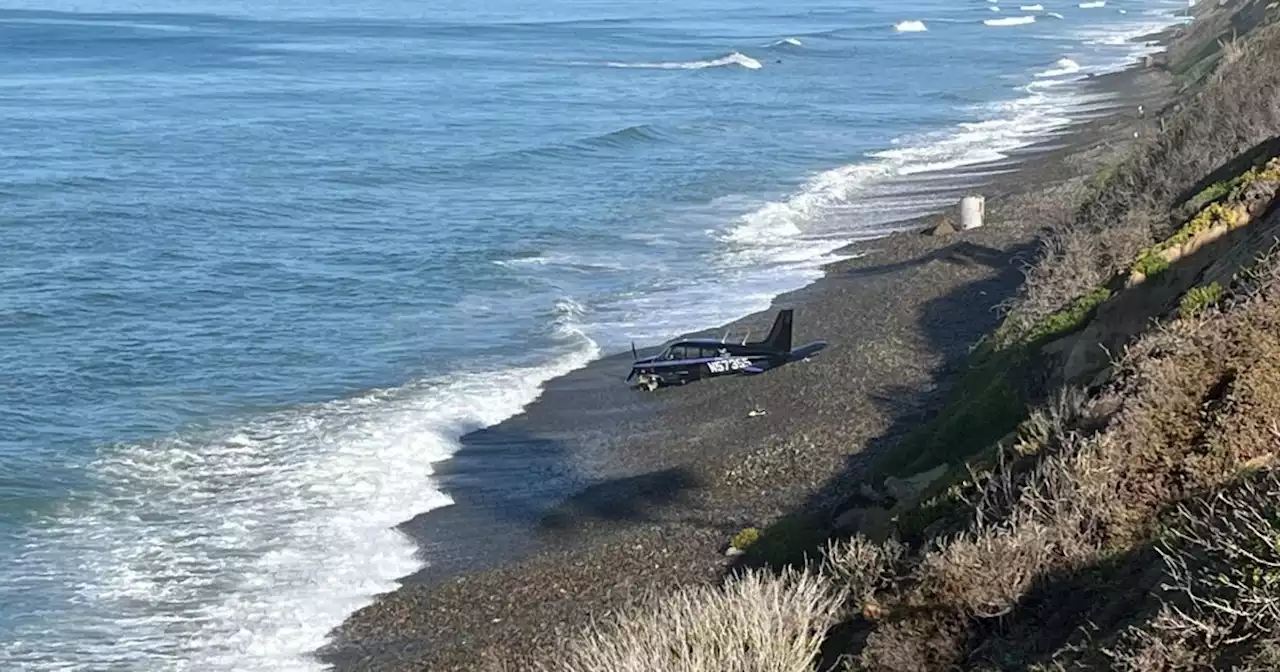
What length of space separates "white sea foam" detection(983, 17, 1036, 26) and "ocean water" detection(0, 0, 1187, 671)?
3878 cm

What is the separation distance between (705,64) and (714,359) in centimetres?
7257

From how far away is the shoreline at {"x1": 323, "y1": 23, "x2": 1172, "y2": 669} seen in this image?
672 inches

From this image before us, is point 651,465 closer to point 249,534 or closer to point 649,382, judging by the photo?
point 649,382

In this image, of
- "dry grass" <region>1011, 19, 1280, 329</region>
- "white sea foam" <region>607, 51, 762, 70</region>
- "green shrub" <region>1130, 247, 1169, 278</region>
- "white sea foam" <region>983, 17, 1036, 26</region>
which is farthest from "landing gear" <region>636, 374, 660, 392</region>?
"white sea foam" <region>983, 17, 1036, 26</region>

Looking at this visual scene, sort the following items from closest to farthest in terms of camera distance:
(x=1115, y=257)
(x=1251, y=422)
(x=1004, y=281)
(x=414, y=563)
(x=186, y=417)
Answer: (x=1251, y=422)
(x=414, y=563)
(x=1115, y=257)
(x=186, y=417)
(x=1004, y=281)

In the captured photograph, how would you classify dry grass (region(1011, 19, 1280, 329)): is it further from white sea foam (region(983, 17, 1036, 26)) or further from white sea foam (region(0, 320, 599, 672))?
white sea foam (region(983, 17, 1036, 26))

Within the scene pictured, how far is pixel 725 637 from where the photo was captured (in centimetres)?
1006

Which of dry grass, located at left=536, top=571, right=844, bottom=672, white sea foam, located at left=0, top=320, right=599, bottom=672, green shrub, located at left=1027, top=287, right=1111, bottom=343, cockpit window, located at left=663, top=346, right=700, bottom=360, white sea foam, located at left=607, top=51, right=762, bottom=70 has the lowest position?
white sea foam, located at left=607, top=51, right=762, bottom=70

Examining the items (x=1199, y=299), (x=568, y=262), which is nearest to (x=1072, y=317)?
(x=1199, y=299)

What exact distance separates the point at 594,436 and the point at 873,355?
5091 millimetres

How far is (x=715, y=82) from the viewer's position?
8400 cm

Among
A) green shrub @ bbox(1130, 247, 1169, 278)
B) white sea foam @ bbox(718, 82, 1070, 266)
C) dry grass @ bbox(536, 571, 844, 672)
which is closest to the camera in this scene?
dry grass @ bbox(536, 571, 844, 672)

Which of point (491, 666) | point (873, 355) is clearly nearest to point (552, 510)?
point (491, 666)

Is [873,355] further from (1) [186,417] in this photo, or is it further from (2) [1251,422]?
(2) [1251,422]
